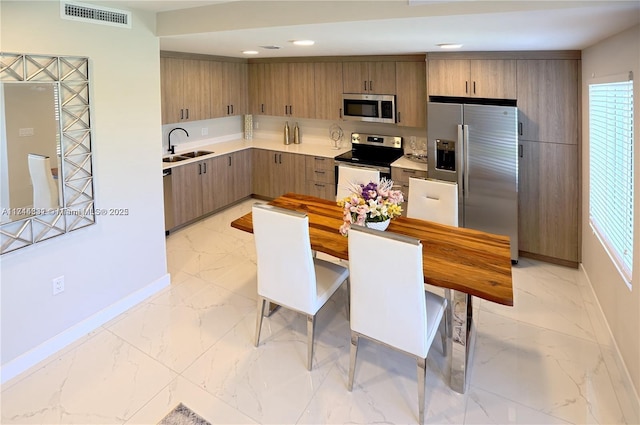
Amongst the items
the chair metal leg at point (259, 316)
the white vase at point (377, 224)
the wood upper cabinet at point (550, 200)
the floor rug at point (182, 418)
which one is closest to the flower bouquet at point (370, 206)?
the white vase at point (377, 224)

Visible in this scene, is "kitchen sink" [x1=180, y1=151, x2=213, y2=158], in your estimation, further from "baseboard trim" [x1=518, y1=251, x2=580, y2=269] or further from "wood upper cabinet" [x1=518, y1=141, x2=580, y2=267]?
"baseboard trim" [x1=518, y1=251, x2=580, y2=269]

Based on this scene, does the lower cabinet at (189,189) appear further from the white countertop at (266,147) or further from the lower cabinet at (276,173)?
the lower cabinet at (276,173)

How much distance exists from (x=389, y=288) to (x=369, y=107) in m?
3.57

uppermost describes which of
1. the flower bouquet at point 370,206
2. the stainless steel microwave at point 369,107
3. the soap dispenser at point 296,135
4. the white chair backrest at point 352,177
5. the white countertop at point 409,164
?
the stainless steel microwave at point 369,107

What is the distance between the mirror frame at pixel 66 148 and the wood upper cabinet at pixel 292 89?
11.0 ft

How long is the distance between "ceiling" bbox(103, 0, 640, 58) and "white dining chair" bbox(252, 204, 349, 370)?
119cm

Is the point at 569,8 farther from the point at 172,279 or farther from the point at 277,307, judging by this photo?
the point at 172,279

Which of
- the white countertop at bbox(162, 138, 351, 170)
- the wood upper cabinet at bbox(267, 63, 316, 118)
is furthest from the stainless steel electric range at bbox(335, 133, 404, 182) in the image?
the wood upper cabinet at bbox(267, 63, 316, 118)

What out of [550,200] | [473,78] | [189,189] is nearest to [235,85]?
[189,189]

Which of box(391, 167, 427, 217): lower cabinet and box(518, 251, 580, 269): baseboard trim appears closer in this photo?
box(518, 251, 580, 269): baseboard trim

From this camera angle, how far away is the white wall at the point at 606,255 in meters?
2.30

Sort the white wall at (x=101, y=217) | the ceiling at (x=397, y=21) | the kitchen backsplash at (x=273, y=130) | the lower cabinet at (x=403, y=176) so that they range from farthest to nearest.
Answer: the kitchen backsplash at (x=273, y=130), the lower cabinet at (x=403, y=176), the white wall at (x=101, y=217), the ceiling at (x=397, y=21)

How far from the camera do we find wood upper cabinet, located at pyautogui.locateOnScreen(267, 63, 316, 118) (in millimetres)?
5727

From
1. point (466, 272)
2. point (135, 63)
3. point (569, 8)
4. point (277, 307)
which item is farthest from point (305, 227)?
point (135, 63)
